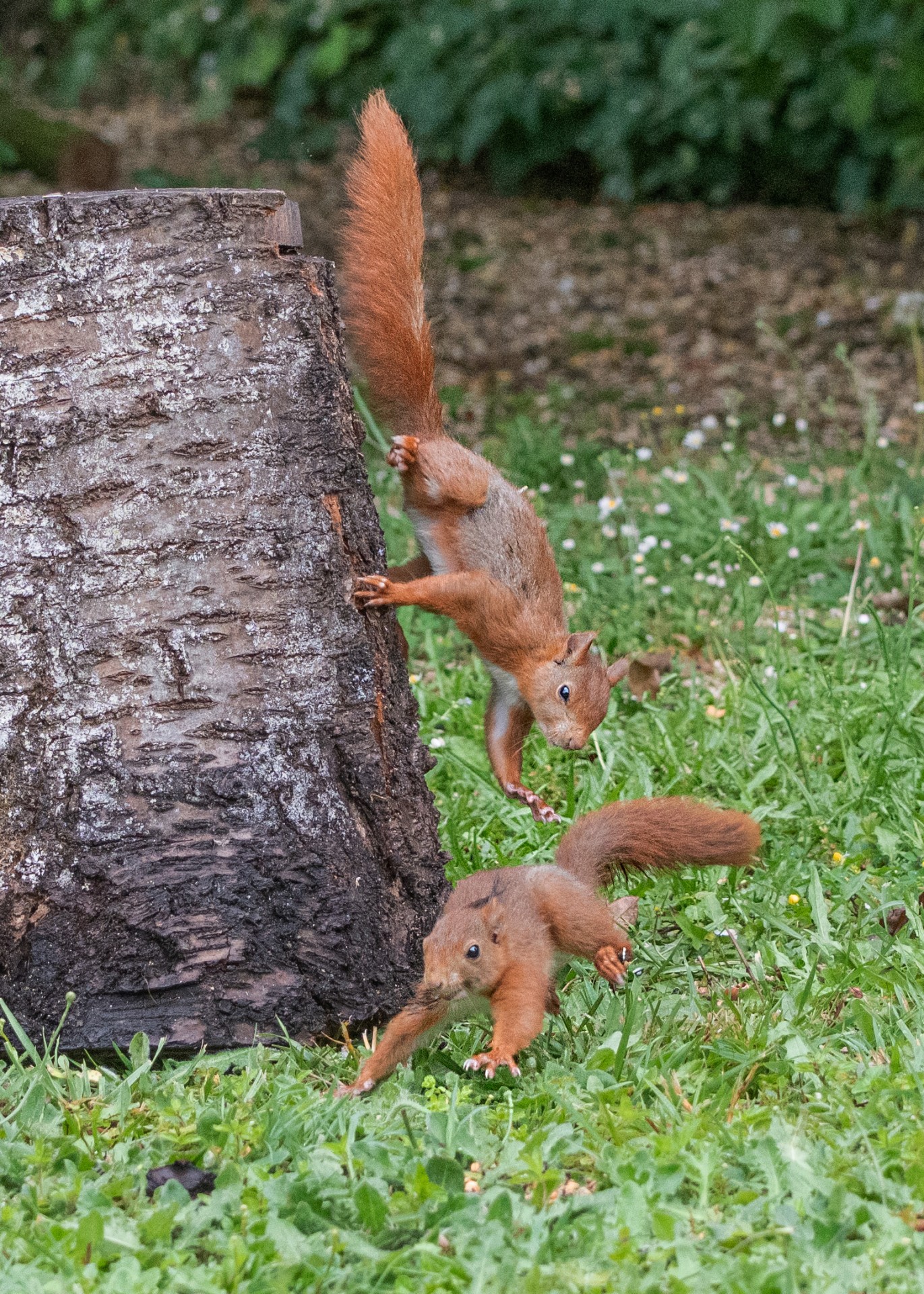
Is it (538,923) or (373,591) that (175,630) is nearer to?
(373,591)

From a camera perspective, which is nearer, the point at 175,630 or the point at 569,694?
the point at 175,630

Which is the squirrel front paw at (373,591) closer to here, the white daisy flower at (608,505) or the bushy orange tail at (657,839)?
the bushy orange tail at (657,839)

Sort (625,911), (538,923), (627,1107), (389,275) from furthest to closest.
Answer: (625,911) → (389,275) → (538,923) → (627,1107)

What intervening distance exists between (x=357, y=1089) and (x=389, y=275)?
155 cm

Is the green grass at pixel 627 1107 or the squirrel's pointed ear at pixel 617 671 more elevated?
the squirrel's pointed ear at pixel 617 671

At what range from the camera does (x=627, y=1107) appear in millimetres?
2314

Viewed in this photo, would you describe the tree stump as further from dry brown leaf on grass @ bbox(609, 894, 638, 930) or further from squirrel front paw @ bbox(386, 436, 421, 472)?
dry brown leaf on grass @ bbox(609, 894, 638, 930)

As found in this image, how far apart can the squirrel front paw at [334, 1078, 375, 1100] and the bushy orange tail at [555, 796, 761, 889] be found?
1.76 feet

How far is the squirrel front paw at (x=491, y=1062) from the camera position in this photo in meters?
2.38

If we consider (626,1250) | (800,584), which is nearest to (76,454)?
(626,1250)

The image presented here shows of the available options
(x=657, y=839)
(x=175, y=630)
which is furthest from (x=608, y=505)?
(x=175, y=630)

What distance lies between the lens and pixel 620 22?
8.87 meters

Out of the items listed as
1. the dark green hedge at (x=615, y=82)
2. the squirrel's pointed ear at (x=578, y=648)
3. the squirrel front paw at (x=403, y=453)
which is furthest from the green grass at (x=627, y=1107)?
the dark green hedge at (x=615, y=82)

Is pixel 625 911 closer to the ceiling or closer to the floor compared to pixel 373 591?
Result: closer to the floor
